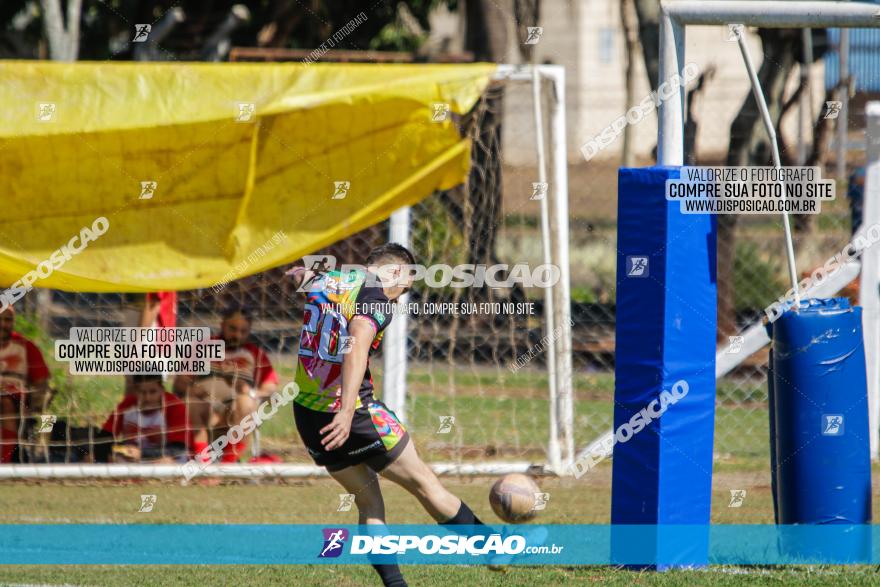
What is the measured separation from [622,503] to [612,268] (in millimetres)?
13403

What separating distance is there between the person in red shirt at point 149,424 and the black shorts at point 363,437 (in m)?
3.76

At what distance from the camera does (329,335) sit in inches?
218

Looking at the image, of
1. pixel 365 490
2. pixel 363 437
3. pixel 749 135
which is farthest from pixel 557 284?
pixel 749 135

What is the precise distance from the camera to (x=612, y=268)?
63.4 ft

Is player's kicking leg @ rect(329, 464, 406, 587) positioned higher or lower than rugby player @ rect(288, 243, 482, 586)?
lower

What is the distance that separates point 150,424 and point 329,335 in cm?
415

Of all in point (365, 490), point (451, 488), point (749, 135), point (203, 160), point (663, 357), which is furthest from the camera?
point (749, 135)

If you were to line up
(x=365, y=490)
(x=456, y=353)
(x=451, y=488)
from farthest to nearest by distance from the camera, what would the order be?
1. (x=456, y=353)
2. (x=451, y=488)
3. (x=365, y=490)

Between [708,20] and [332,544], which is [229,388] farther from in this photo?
[708,20]

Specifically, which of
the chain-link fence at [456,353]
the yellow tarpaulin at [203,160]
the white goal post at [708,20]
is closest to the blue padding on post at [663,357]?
the white goal post at [708,20]

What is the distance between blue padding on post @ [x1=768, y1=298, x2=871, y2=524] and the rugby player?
177cm

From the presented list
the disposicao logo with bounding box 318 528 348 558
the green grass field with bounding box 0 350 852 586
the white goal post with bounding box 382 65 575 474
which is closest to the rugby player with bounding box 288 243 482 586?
the green grass field with bounding box 0 350 852 586

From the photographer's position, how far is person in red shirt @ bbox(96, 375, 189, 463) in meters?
9.11

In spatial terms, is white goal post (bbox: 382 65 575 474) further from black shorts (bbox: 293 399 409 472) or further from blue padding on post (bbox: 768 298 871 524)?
black shorts (bbox: 293 399 409 472)
